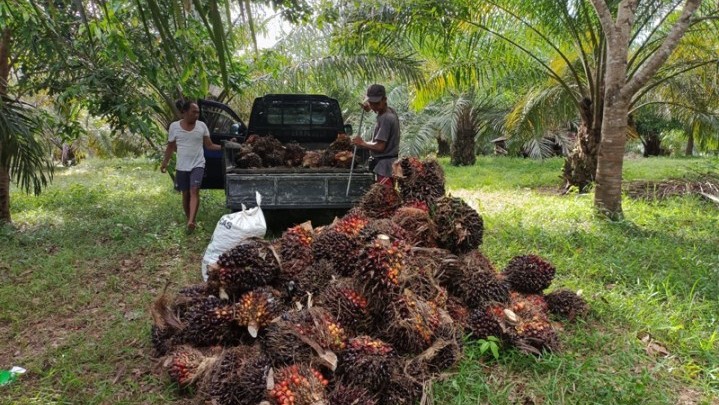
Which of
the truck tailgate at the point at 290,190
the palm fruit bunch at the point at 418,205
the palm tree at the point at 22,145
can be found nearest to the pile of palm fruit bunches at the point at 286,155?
the truck tailgate at the point at 290,190

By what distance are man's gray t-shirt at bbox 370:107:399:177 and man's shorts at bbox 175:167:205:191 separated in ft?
7.54

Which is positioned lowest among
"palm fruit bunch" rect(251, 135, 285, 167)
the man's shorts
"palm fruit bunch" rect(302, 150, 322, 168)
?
the man's shorts

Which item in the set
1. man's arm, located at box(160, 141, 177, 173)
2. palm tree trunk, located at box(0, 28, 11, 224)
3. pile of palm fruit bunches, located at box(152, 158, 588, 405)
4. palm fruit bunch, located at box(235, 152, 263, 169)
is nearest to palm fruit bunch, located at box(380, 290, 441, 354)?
pile of palm fruit bunches, located at box(152, 158, 588, 405)

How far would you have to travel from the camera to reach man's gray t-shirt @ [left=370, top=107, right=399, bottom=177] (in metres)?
5.22

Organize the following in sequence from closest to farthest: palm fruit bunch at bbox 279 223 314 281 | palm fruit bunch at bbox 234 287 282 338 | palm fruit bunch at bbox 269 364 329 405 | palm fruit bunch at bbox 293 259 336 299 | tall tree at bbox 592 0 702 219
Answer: palm fruit bunch at bbox 269 364 329 405 < palm fruit bunch at bbox 234 287 282 338 < palm fruit bunch at bbox 293 259 336 299 < palm fruit bunch at bbox 279 223 314 281 < tall tree at bbox 592 0 702 219

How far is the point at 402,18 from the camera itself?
25.0 feet

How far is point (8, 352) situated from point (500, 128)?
14.9 meters

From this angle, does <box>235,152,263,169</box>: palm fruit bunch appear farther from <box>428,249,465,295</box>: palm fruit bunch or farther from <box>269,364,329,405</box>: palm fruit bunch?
<box>269,364,329,405</box>: palm fruit bunch

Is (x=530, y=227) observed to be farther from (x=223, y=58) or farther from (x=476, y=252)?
(x=223, y=58)

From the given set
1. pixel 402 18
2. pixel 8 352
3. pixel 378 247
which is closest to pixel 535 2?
pixel 402 18

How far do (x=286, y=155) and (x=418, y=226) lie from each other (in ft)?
11.6

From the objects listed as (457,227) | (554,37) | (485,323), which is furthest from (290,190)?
(554,37)

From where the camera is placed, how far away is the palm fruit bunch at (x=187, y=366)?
2656 millimetres

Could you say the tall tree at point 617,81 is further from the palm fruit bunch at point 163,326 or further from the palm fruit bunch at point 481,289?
the palm fruit bunch at point 163,326
